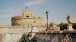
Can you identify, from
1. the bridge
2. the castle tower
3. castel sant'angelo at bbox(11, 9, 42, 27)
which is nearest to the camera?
the bridge

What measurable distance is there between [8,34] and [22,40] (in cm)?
192

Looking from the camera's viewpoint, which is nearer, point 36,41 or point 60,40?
point 60,40

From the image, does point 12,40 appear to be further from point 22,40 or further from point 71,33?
point 71,33

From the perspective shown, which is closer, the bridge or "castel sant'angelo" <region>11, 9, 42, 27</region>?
the bridge

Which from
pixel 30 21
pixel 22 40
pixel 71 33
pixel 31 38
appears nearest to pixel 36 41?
pixel 31 38

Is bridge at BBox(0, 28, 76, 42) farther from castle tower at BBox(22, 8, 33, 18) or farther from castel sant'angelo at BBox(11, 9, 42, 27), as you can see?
castle tower at BBox(22, 8, 33, 18)

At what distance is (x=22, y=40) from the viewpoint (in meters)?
25.9

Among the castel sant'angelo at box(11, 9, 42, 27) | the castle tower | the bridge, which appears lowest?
the bridge

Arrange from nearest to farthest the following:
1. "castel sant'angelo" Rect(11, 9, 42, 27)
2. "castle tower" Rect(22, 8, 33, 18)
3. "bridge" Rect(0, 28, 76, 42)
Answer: "bridge" Rect(0, 28, 76, 42)
"castel sant'angelo" Rect(11, 9, 42, 27)
"castle tower" Rect(22, 8, 33, 18)

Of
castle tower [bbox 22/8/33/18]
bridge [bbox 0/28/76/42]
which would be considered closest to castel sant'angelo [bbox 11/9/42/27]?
castle tower [bbox 22/8/33/18]

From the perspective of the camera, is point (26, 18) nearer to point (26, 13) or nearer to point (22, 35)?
point (26, 13)

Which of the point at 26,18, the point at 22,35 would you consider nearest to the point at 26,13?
the point at 26,18

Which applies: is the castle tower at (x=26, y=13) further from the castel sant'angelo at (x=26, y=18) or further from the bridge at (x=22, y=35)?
the bridge at (x=22, y=35)

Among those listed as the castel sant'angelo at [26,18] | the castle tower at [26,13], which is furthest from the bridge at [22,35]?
the castle tower at [26,13]
